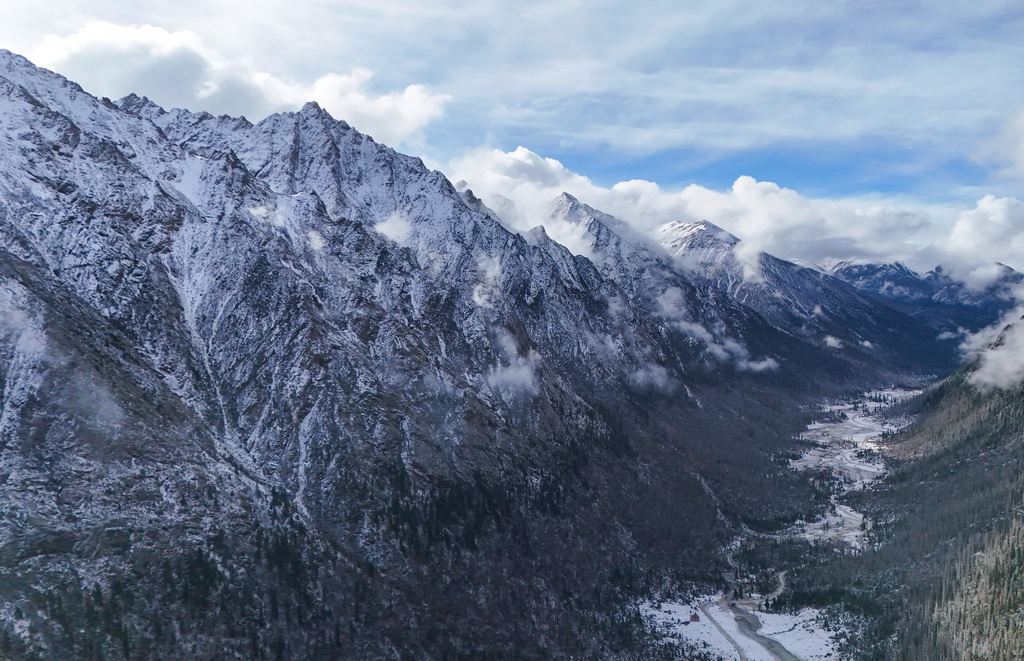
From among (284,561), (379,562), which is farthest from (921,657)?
(284,561)

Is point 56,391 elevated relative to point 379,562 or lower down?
elevated

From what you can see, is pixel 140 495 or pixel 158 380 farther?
pixel 158 380

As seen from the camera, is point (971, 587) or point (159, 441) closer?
point (159, 441)

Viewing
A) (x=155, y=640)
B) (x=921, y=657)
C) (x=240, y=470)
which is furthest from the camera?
(x=240, y=470)

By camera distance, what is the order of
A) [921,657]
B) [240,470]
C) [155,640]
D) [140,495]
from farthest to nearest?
[240,470] < [921,657] < [140,495] < [155,640]

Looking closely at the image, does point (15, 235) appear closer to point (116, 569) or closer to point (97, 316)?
point (97, 316)

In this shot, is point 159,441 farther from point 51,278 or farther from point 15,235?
point 15,235

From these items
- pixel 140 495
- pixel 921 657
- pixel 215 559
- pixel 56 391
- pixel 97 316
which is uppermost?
pixel 97 316

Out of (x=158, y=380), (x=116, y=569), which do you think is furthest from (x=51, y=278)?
(x=116, y=569)

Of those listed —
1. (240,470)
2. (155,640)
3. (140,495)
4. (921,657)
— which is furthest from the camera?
(240,470)

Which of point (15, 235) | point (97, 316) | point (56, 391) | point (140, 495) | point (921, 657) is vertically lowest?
point (921, 657)
